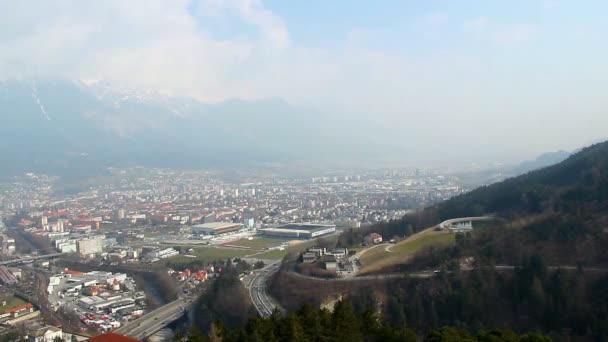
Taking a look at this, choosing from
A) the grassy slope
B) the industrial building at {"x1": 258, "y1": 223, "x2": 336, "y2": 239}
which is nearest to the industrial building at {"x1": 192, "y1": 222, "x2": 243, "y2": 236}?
the industrial building at {"x1": 258, "y1": 223, "x2": 336, "y2": 239}

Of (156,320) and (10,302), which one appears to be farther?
(10,302)

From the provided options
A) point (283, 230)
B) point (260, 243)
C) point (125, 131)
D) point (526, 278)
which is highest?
point (125, 131)

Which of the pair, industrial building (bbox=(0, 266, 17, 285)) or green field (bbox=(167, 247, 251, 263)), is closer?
industrial building (bbox=(0, 266, 17, 285))

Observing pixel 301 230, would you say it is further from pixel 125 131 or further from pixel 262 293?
pixel 125 131

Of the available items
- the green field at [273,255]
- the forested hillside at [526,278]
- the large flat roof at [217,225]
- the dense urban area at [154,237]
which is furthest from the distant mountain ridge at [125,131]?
the forested hillside at [526,278]

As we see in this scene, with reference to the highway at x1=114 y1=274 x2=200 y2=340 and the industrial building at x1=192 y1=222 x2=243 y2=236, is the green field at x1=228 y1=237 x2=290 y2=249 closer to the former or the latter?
the industrial building at x1=192 y1=222 x2=243 y2=236

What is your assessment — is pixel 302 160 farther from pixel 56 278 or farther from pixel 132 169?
pixel 56 278

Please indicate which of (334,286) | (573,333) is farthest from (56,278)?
(573,333)

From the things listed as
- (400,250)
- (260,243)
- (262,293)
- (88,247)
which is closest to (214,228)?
(260,243)
